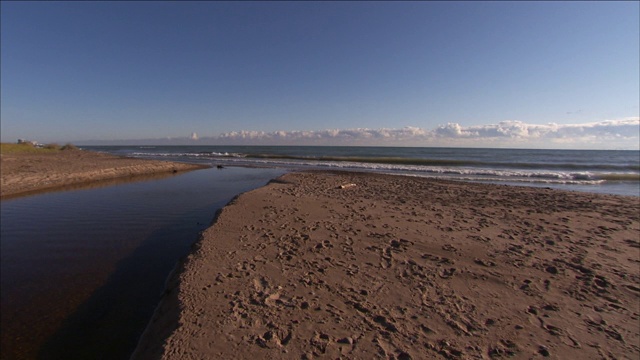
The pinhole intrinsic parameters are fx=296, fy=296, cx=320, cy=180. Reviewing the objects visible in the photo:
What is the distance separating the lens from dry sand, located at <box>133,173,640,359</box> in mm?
3729

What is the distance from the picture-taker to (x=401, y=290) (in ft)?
16.5

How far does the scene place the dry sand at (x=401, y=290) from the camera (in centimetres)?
373

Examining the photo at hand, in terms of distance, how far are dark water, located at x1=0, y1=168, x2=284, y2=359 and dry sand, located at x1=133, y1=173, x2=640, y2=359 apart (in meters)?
0.72

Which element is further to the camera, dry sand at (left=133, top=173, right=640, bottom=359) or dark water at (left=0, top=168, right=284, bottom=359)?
dark water at (left=0, top=168, right=284, bottom=359)

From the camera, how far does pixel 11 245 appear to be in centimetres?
766

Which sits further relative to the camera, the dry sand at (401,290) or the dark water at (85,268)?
the dark water at (85,268)

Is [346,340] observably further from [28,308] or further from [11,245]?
[11,245]

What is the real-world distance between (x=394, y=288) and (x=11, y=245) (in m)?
9.63

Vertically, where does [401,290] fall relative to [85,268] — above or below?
above

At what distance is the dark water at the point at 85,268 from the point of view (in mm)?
4359

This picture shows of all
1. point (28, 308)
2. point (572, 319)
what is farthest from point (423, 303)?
point (28, 308)

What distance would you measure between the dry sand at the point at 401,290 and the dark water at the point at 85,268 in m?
0.72

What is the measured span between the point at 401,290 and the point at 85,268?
669 centimetres

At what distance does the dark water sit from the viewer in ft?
14.3
